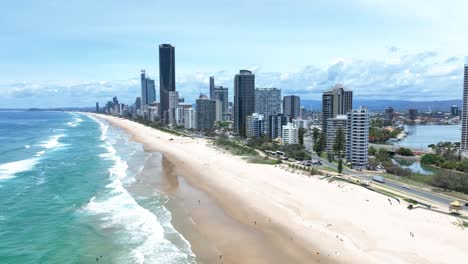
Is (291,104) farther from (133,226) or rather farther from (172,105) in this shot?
(133,226)

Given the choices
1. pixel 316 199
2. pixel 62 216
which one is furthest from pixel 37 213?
pixel 316 199

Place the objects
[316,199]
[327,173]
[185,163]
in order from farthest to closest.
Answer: [185,163] → [327,173] → [316,199]

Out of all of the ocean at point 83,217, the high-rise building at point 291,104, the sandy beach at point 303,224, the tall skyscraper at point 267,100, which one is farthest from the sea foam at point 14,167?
the high-rise building at point 291,104

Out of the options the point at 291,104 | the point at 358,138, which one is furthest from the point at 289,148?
the point at 291,104

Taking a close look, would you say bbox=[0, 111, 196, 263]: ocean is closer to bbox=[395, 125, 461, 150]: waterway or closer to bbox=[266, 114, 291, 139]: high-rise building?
bbox=[266, 114, 291, 139]: high-rise building

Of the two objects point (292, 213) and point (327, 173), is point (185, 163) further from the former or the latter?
point (292, 213)

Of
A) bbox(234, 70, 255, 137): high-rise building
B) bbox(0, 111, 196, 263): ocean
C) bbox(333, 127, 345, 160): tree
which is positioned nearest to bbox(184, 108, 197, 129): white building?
bbox(234, 70, 255, 137): high-rise building

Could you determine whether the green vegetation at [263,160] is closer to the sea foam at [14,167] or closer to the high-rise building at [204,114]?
the sea foam at [14,167]
